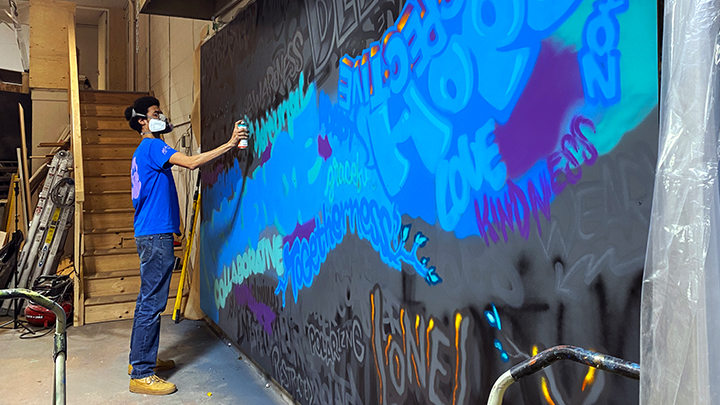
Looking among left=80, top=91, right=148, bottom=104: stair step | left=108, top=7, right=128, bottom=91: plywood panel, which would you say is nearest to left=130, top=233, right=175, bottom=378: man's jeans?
left=80, top=91, right=148, bottom=104: stair step

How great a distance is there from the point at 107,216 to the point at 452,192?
5063mm

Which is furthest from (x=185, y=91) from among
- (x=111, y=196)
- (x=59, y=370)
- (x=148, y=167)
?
(x=59, y=370)

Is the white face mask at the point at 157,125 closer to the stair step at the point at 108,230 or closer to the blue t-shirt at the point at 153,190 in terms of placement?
the blue t-shirt at the point at 153,190

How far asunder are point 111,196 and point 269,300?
143 inches

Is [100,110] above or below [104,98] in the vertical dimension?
below

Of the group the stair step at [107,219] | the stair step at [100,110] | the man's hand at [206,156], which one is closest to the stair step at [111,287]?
the stair step at [107,219]

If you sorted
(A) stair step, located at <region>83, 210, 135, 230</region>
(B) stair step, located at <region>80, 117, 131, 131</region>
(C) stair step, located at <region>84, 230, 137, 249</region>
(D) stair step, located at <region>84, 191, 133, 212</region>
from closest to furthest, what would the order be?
1. (C) stair step, located at <region>84, 230, 137, 249</region>
2. (A) stair step, located at <region>83, 210, 135, 230</region>
3. (D) stair step, located at <region>84, 191, 133, 212</region>
4. (B) stair step, located at <region>80, 117, 131, 131</region>

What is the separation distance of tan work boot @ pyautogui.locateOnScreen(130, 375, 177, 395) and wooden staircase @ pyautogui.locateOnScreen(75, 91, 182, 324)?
1.87 m

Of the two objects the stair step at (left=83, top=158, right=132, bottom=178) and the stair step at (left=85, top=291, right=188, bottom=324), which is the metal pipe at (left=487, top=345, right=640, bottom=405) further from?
the stair step at (left=83, top=158, right=132, bottom=178)

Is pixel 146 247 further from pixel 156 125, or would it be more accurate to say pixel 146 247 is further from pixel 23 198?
pixel 23 198

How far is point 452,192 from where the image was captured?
166 cm

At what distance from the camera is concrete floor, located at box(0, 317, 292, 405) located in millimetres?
3198

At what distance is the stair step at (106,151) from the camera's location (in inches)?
253

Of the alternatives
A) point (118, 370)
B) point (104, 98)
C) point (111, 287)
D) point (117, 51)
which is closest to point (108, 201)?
point (111, 287)
